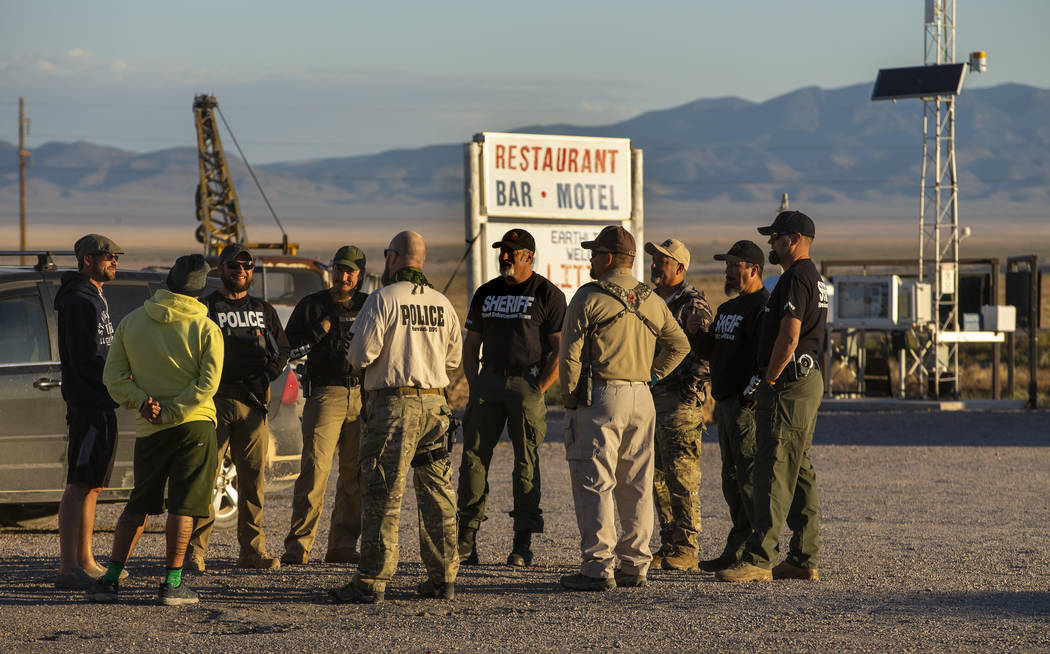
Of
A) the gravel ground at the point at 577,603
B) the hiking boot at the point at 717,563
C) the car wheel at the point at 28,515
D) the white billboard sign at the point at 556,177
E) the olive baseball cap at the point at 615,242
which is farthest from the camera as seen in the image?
the white billboard sign at the point at 556,177

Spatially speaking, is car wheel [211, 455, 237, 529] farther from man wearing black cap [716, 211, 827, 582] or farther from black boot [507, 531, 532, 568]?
man wearing black cap [716, 211, 827, 582]

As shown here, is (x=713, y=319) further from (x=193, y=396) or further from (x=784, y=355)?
(x=193, y=396)

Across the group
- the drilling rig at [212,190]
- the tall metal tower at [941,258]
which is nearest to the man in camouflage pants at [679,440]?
the tall metal tower at [941,258]

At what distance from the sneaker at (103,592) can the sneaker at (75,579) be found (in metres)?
0.20

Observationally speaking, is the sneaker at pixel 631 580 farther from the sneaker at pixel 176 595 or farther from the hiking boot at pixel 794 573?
the sneaker at pixel 176 595

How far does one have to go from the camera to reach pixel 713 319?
8.57 metres

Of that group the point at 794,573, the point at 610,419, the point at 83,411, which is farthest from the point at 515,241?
the point at 83,411

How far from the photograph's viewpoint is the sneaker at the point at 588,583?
748 cm

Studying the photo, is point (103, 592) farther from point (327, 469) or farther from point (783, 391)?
point (783, 391)

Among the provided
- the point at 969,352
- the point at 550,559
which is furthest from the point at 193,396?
the point at 969,352

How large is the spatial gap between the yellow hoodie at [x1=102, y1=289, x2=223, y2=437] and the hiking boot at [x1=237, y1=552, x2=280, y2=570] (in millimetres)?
1385

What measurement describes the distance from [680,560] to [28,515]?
15.8 feet

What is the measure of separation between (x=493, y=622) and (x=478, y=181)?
10755mm

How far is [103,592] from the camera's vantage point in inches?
282
